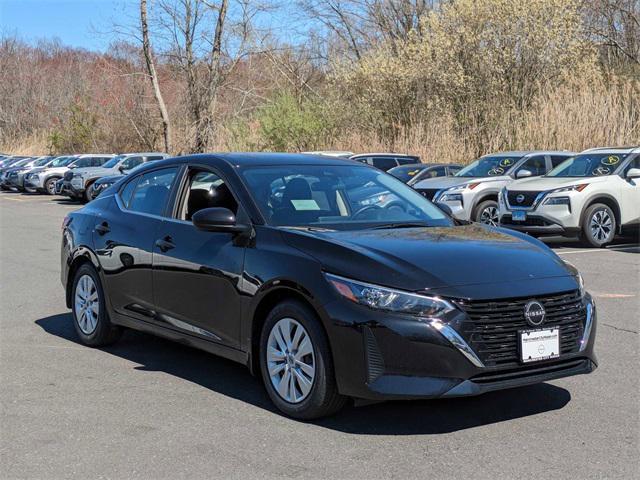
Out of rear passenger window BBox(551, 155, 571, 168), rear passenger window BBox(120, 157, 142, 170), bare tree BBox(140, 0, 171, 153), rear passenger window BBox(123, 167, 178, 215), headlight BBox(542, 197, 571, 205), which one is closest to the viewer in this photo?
rear passenger window BBox(123, 167, 178, 215)

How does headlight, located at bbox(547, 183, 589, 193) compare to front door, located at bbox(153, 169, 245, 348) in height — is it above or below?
above

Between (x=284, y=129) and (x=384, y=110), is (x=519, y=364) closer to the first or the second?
(x=384, y=110)

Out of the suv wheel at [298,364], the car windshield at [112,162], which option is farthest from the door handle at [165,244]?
the car windshield at [112,162]

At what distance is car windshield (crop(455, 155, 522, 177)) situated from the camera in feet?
61.2

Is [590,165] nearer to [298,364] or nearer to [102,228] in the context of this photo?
[102,228]

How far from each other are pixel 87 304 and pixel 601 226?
10275 millimetres

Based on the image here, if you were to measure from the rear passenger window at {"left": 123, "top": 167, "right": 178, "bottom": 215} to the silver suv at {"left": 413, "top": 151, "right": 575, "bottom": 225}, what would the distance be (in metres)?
10.8

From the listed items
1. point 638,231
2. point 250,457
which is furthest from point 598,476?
point 638,231

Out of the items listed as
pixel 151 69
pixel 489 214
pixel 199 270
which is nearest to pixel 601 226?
pixel 489 214

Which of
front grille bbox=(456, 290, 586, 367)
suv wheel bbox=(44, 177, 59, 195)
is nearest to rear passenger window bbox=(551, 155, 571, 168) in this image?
front grille bbox=(456, 290, 586, 367)

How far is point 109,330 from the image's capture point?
7.00 metres

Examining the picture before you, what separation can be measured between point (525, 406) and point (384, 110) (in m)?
29.5

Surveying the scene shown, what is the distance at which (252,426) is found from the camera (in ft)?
16.3

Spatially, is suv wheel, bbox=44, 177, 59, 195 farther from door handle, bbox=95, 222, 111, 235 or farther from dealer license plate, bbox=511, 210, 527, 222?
door handle, bbox=95, 222, 111, 235
